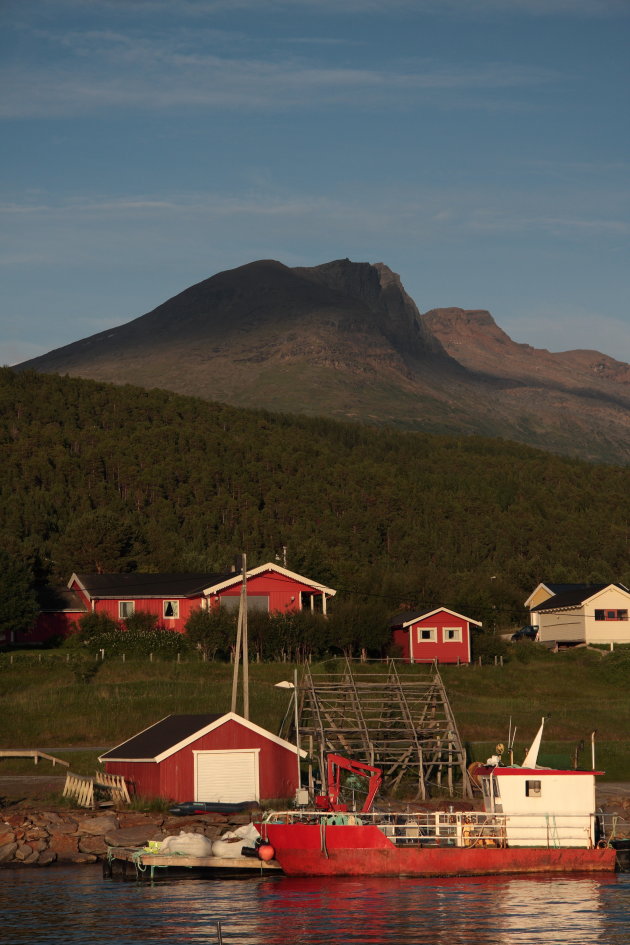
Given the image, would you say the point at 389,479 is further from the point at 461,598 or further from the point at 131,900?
the point at 131,900

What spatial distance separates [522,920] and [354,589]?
64.3m

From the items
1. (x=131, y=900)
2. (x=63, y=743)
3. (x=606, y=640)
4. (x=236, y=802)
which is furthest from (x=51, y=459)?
(x=131, y=900)

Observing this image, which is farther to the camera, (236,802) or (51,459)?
(51,459)

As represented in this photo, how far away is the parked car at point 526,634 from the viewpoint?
10304 centimetres

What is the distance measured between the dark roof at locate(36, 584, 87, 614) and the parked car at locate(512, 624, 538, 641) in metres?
36.6

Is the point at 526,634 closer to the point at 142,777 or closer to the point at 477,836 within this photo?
the point at 142,777

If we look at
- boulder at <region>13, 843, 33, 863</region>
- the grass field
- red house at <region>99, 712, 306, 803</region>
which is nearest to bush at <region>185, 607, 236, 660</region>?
the grass field

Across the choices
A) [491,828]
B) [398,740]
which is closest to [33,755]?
[398,740]

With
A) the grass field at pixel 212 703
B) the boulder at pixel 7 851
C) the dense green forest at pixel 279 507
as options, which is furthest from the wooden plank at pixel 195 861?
the dense green forest at pixel 279 507

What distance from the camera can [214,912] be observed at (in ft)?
117

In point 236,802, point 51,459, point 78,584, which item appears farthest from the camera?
point 51,459

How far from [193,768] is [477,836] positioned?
39.8 feet

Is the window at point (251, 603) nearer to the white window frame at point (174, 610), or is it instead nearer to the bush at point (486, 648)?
the white window frame at point (174, 610)

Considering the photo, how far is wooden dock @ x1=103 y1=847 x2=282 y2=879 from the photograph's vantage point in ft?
136
